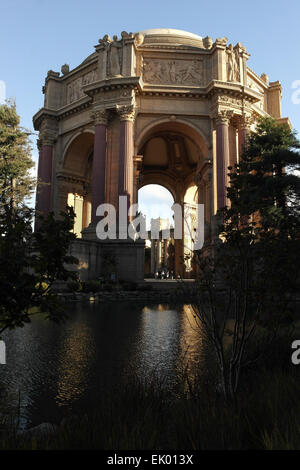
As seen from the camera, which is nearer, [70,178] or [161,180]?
[70,178]

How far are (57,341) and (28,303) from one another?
447 cm

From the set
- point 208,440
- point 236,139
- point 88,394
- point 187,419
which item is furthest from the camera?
point 236,139

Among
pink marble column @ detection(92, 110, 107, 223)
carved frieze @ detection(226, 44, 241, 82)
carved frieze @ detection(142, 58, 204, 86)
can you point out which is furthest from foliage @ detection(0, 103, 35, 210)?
carved frieze @ detection(226, 44, 241, 82)

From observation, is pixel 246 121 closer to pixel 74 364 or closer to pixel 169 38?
pixel 169 38

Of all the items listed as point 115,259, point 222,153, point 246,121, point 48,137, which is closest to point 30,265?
point 115,259

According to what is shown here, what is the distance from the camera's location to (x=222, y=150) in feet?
90.7

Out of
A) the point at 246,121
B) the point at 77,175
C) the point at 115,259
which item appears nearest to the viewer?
the point at 115,259

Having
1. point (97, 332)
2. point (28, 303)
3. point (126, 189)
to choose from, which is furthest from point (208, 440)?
point (126, 189)

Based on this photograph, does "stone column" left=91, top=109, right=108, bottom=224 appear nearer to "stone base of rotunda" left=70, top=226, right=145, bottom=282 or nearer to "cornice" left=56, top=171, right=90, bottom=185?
"stone base of rotunda" left=70, top=226, right=145, bottom=282

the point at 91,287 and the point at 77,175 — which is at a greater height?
the point at 77,175

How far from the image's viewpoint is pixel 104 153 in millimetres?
27250

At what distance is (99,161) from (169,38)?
14.8 m

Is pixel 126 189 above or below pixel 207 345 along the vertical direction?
above
